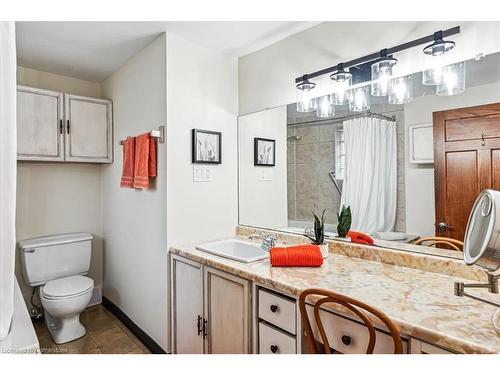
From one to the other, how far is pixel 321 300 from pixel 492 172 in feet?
3.32

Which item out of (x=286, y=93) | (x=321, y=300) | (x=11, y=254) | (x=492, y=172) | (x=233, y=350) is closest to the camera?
(x=321, y=300)

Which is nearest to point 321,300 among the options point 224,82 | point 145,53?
point 224,82

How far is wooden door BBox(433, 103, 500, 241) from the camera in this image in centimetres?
135

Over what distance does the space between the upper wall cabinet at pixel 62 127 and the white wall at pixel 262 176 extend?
1323mm

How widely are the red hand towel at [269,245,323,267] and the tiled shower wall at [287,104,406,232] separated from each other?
1.40 feet

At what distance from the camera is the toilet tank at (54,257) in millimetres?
2420

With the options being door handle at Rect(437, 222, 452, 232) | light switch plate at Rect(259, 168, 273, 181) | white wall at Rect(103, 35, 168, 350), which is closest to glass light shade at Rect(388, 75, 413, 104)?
door handle at Rect(437, 222, 452, 232)

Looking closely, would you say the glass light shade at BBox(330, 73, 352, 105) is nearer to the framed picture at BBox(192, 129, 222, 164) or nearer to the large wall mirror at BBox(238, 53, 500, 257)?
the large wall mirror at BBox(238, 53, 500, 257)

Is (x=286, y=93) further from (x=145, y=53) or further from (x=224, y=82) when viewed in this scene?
(x=145, y=53)

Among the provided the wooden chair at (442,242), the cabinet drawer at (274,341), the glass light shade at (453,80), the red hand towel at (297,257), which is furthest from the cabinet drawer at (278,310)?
the glass light shade at (453,80)

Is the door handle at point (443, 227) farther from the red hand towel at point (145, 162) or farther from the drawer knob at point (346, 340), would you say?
the red hand towel at point (145, 162)

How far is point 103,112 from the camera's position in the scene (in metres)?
2.76

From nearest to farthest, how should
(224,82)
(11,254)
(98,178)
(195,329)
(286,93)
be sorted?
(11,254)
(195,329)
(286,93)
(224,82)
(98,178)
